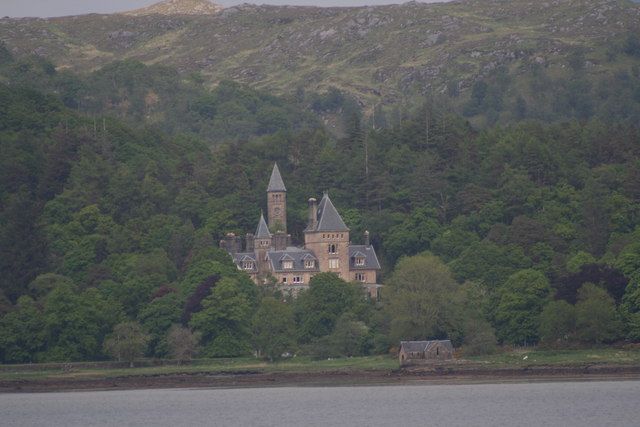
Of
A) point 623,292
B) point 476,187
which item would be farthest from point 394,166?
point 623,292

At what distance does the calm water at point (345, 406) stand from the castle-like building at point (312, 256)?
24.7 metres

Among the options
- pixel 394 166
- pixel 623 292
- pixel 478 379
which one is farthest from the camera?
pixel 394 166

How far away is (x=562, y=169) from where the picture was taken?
13925 cm

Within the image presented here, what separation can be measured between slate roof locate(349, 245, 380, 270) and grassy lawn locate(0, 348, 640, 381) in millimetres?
19170

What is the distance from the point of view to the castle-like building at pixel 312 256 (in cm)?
12525

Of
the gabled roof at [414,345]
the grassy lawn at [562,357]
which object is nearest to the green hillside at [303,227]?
the grassy lawn at [562,357]

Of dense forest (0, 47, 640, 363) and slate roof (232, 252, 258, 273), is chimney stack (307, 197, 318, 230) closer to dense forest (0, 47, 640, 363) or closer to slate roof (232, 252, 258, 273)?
slate roof (232, 252, 258, 273)

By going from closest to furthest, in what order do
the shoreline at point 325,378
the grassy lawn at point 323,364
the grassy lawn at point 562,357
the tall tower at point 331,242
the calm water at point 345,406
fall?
the calm water at point 345,406
the shoreline at point 325,378
the grassy lawn at point 562,357
the grassy lawn at point 323,364
the tall tower at point 331,242

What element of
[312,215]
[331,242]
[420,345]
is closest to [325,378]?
[420,345]

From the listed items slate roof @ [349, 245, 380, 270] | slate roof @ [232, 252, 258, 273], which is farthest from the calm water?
slate roof @ [349, 245, 380, 270]

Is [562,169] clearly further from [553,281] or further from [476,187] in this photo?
[553,281]

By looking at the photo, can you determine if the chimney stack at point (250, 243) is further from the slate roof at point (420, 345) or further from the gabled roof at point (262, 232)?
the slate roof at point (420, 345)

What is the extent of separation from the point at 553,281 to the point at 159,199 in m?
40.2

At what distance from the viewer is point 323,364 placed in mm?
105188
